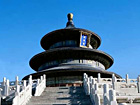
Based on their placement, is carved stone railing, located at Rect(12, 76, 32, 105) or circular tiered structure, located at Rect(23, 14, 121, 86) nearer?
carved stone railing, located at Rect(12, 76, 32, 105)

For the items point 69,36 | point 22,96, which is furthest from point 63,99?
point 69,36

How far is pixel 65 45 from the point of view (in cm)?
3384

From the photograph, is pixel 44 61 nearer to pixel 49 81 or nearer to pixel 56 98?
pixel 49 81

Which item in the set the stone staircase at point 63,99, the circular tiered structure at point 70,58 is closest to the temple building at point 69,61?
the circular tiered structure at point 70,58

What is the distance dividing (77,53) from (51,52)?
10.2ft

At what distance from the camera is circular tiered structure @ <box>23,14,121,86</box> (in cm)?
2867

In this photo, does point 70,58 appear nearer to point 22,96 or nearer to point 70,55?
point 70,55

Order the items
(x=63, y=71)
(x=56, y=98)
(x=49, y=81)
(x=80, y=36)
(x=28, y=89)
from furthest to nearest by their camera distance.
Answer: (x=80, y=36), (x=49, y=81), (x=63, y=71), (x=28, y=89), (x=56, y=98)

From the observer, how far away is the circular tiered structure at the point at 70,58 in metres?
28.7

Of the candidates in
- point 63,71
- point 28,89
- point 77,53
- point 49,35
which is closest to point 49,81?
point 63,71

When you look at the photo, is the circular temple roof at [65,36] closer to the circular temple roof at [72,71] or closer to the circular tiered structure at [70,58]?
the circular tiered structure at [70,58]

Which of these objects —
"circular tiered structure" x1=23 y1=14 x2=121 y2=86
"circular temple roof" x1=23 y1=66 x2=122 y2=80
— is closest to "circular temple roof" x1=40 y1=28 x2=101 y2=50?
"circular tiered structure" x1=23 y1=14 x2=121 y2=86

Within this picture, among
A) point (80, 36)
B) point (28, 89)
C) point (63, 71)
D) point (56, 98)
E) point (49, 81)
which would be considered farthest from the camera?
point (80, 36)

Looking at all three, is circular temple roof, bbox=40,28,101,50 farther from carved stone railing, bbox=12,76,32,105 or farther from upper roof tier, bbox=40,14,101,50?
carved stone railing, bbox=12,76,32,105
